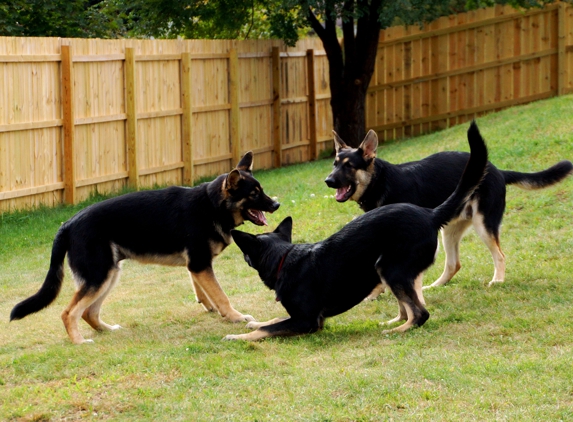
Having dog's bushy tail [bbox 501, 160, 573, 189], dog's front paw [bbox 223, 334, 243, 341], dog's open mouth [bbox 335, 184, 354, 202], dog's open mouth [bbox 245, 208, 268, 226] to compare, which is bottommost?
dog's front paw [bbox 223, 334, 243, 341]

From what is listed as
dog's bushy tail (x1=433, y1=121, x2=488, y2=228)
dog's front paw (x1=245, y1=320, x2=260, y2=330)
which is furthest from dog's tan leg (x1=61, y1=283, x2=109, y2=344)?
dog's bushy tail (x1=433, y1=121, x2=488, y2=228)

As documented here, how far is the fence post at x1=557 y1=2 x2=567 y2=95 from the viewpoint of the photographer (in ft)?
64.0

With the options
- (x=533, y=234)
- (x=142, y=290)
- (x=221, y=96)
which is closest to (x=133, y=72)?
(x=221, y=96)

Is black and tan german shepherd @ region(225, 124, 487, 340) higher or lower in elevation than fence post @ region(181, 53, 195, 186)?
lower

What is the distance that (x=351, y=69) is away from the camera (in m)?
19.5

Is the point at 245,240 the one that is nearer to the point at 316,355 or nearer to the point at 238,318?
the point at 238,318

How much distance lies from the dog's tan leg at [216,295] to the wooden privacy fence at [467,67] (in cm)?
1444

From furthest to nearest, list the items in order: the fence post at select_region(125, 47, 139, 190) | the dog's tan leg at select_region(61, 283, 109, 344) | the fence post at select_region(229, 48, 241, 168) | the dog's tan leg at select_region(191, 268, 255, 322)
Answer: the fence post at select_region(229, 48, 241, 168), the fence post at select_region(125, 47, 139, 190), the dog's tan leg at select_region(191, 268, 255, 322), the dog's tan leg at select_region(61, 283, 109, 344)

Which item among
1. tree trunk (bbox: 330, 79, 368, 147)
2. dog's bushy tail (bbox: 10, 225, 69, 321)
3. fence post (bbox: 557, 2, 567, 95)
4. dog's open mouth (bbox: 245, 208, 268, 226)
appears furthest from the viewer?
tree trunk (bbox: 330, 79, 368, 147)

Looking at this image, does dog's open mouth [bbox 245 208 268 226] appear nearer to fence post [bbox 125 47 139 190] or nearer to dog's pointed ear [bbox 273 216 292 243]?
dog's pointed ear [bbox 273 216 292 243]

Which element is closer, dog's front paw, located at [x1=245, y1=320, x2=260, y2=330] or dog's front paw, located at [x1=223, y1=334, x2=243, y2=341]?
dog's front paw, located at [x1=223, y1=334, x2=243, y2=341]

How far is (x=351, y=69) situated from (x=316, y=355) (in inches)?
552

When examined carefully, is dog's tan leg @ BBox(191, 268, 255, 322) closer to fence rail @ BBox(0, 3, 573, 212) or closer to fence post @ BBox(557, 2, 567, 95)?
fence rail @ BBox(0, 3, 573, 212)

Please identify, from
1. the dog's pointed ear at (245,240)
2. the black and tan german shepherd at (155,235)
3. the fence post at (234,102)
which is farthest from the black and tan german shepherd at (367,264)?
the fence post at (234,102)
